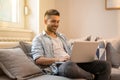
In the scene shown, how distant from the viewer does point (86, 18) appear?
370 cm

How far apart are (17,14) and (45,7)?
458mm

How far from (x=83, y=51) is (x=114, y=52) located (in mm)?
910

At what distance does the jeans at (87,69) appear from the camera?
6.48 ft

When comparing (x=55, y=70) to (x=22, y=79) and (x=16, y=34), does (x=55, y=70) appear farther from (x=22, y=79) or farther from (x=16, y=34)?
(x=16, y=34)

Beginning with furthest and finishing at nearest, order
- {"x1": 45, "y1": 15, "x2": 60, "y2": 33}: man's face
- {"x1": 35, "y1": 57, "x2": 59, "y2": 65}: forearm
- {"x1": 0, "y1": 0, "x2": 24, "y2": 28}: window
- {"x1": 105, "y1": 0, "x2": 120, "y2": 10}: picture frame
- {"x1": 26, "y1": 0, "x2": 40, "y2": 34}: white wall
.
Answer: {"x1": 105, "y1": 0, "x2": 120, "y2": 10}: picture frame
{"x1": 26, "y1": 0, "x2": 40, "y2": 34}: white wall
{"x1": 0, "y1": 0, "x2": 24, "y2": 28}: window
{"x1": 45, "y1": 15, "x2": 60, "y2": 33}: man's face
{"x1": 35, "y1": 57, "x2": 59, "y2": 65}: forearm

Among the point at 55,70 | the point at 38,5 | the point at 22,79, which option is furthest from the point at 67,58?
the point at 38,5

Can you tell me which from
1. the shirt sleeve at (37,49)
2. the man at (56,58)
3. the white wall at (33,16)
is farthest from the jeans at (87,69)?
the white wall at (33,16)

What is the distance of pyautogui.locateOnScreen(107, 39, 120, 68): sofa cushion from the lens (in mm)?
2904

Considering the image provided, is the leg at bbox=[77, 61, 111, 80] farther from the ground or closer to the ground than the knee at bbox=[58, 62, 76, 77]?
closer to the ground

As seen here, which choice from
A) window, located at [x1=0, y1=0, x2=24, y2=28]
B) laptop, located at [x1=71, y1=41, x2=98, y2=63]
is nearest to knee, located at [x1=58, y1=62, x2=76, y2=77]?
laptop, located at [x1=71, y1=41, x2=98, y2=63]

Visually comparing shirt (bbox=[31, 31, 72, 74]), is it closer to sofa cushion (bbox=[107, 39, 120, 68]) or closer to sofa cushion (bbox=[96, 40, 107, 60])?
sofa cushion (bbox=[96, 40, 107, 60])

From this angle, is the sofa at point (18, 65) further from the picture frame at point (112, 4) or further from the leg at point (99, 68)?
the picture frame at point (112, 4)

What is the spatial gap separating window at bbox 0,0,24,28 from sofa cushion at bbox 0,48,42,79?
103 centimetres

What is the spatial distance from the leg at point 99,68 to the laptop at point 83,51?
3.2 inches
